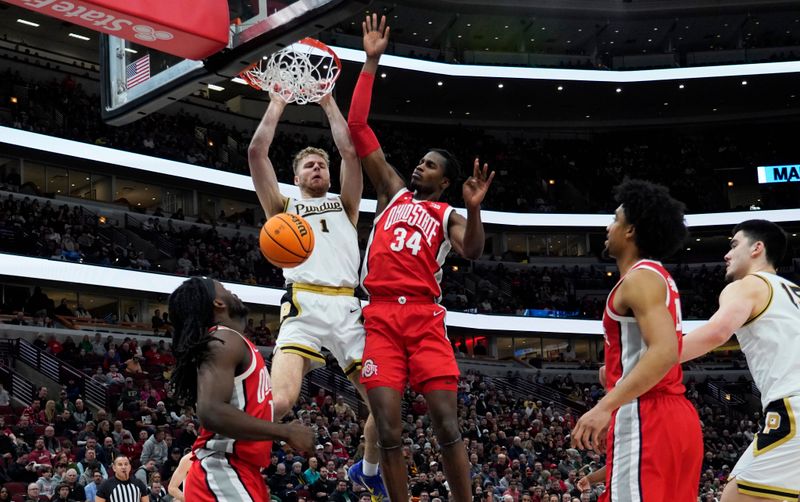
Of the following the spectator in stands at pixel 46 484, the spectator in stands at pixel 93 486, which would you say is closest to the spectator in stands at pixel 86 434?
the spectator in stands at pixel 46 484

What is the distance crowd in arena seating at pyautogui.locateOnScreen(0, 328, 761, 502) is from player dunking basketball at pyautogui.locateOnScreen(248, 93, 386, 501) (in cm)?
646

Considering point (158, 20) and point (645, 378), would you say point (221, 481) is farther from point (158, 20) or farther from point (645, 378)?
point (158, 20)

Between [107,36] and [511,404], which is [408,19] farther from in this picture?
[107,36]

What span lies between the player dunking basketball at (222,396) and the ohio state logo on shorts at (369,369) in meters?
1.35

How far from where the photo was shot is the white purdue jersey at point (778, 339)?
5383 mm

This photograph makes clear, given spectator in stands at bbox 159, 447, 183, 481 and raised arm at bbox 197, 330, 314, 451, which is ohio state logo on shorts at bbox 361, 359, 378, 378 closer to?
raised arm at bbox 197, 330, 314, 451

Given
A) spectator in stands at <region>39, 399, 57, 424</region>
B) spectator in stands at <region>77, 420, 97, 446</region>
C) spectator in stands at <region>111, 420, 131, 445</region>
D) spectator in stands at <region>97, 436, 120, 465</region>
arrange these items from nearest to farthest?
spectator in stands at <region>97, 436, 120, 465</region>
spectator in stands at <region>77, 420, 97, 446</region>
spectator in stands at <region>111, 420, 131, 445</region>
spectator in stands at <region>39, 399, 57, 424</region>

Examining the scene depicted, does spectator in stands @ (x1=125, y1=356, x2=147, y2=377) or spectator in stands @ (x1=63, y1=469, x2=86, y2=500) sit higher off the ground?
spectator in stands @ (x1=125, y1=356, x2=147, y2=377)

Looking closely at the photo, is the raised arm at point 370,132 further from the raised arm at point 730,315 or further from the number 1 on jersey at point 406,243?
the raised arm at point 730,315

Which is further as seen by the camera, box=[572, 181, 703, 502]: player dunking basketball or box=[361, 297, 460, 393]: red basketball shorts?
box=[361, 297, 460, 393]: red basketball shorts

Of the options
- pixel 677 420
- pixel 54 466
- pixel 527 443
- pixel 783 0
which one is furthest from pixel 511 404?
pixel 677 420

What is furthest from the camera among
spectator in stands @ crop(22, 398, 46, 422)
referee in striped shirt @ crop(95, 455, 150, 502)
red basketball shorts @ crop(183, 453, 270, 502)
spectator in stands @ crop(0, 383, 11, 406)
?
spectator in stands @ crop(0, 383, 11, 406)

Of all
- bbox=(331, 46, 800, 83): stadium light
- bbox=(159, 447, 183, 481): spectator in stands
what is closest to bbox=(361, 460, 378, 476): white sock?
bbox=(159, 447, 183, 481): spectator in stands

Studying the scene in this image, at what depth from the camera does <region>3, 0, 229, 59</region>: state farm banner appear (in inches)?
228
